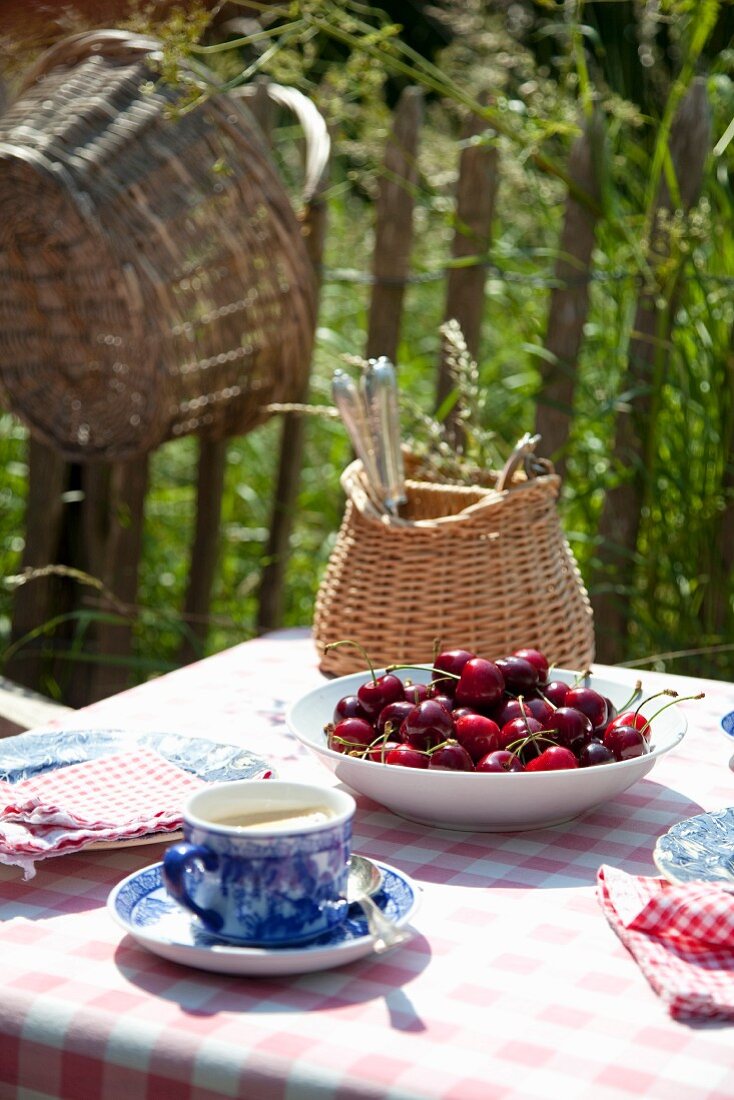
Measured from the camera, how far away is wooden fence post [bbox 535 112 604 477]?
7.43 ft

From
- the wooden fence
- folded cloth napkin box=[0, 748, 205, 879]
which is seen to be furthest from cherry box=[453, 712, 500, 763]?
the wooden fence

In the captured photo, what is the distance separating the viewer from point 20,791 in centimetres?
A: 96

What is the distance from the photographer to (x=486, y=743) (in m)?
0.99

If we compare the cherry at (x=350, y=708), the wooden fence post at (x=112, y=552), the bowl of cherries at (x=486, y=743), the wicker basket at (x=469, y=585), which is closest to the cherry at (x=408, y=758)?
the bowl of cherries at (x=486, y=743)

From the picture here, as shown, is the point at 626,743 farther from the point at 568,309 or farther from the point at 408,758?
the point at 568,309

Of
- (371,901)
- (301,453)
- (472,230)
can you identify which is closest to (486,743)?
(371,901)

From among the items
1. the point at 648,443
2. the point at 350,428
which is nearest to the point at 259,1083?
the point at 350,428

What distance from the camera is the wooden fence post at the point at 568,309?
2264 millimetres

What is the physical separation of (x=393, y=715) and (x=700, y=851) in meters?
0.26

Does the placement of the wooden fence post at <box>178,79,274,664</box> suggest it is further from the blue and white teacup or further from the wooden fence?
the blue and white teacup

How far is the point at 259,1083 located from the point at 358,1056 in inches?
1.9

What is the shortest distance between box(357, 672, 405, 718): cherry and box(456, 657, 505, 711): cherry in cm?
5

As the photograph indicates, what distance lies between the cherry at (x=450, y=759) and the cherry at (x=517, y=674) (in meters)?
0.13

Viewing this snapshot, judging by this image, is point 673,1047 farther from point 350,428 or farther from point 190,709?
point 350,428
